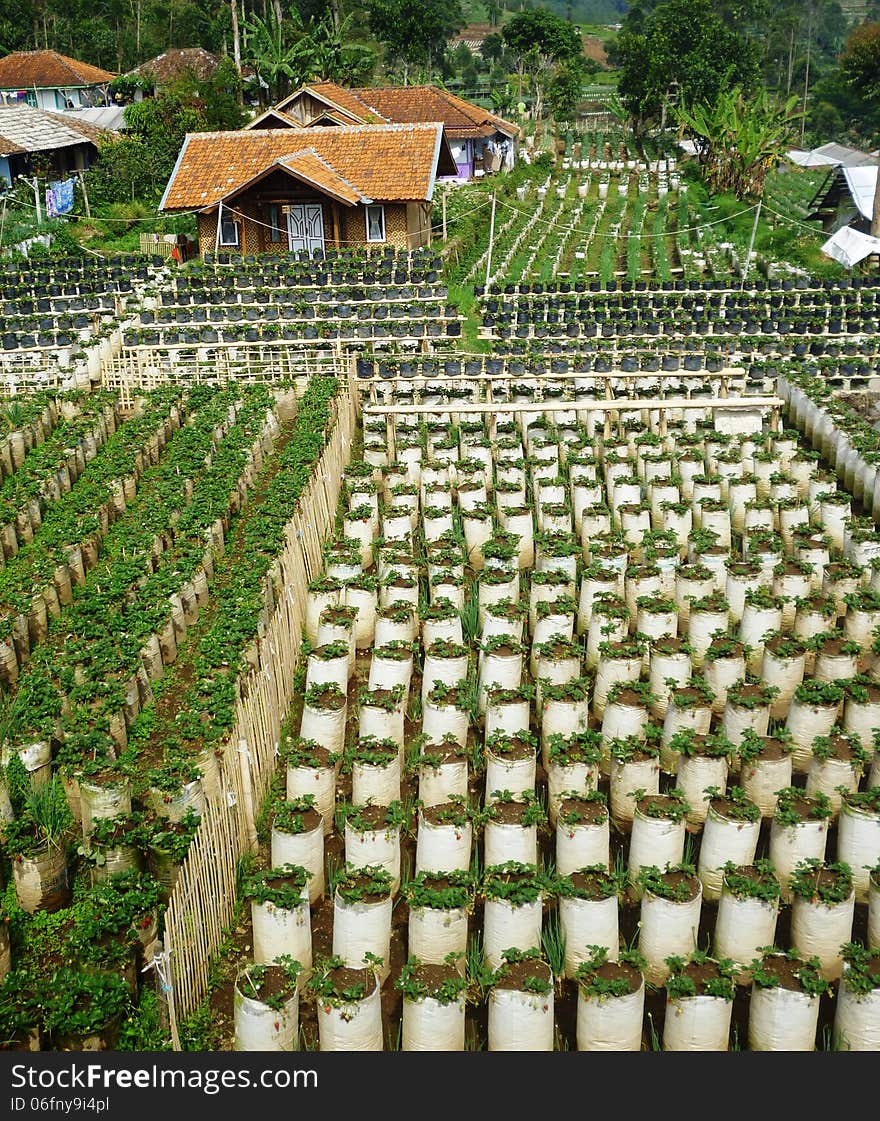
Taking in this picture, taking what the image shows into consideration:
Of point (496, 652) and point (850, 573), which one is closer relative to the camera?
point (496, 652)

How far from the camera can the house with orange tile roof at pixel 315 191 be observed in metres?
29.0

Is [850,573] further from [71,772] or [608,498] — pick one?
[71,772]

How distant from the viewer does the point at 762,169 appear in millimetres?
39062

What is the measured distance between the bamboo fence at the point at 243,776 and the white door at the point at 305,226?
17.6 meters

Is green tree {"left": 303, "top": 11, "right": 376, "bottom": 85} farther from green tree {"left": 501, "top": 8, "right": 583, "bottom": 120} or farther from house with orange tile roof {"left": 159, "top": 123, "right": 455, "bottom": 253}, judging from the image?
house with orange tile roof {"left": 159, "top": 123, "right": 455, "bottom": 253}

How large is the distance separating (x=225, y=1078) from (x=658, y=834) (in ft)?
11.2

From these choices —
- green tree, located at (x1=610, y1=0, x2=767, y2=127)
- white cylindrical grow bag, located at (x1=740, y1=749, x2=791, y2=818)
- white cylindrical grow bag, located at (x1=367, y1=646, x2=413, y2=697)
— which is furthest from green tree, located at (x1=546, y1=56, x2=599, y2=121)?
white cylindrical grow bag, located at (x1=740, y1=749, x2=791, y2=818)

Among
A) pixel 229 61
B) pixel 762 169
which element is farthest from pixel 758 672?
pixel 229 61

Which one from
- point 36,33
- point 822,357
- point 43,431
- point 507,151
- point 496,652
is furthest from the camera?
point 36,33

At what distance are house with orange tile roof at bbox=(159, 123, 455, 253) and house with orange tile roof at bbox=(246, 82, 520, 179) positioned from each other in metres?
5.62

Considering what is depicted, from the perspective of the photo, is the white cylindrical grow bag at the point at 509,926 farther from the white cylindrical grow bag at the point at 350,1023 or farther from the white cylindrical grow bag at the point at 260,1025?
the white cylindrical grow bag at the point at 260,1025

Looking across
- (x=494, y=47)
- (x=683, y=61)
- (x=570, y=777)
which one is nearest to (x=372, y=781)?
(x=570, y=777)

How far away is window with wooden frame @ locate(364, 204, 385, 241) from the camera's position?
29656 millimetres

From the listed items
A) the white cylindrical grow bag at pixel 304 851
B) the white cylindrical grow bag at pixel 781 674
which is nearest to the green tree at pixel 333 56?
the white cylindrical grow bag at pixel 781 674
